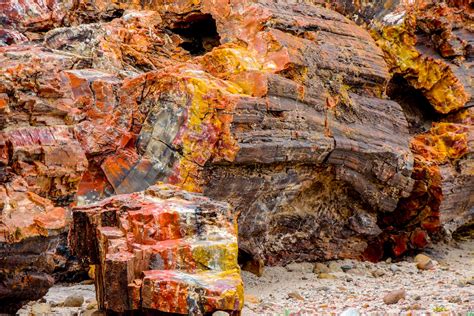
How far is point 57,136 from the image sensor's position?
7.68m

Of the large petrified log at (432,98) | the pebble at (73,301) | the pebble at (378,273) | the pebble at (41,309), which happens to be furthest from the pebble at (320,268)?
the pebble at (41,309)

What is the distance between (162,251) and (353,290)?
391cm

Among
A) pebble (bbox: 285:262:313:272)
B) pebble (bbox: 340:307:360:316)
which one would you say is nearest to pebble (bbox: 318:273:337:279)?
pebble (bbox: 285:262:313:272)

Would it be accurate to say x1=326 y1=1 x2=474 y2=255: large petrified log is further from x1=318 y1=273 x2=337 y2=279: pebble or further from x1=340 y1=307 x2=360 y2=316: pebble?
x1=340 y1=307 x2=360 y2=316: pebble

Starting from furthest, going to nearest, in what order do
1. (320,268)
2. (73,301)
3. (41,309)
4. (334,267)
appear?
1. (334,267)
2. (320,268)
3. (73,301)
4. (41,309)

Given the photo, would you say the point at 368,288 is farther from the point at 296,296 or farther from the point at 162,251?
the point at 162,251

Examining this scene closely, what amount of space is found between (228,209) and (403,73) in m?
7.15

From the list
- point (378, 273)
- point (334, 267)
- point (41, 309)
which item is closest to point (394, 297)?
point (378, 273)

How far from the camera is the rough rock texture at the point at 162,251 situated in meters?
6.54

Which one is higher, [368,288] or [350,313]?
[350,313]

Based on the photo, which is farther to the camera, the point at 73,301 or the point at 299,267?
the point at 299,267

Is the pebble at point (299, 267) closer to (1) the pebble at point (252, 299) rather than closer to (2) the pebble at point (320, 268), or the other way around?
(2) the pebble at point (320, 268)

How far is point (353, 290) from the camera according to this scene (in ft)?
33.1

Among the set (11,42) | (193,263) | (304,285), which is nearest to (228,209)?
(193,263)
